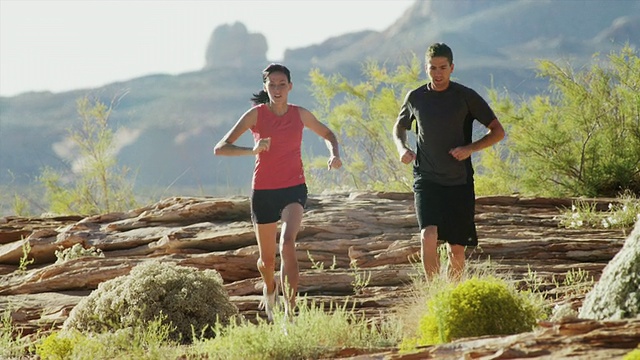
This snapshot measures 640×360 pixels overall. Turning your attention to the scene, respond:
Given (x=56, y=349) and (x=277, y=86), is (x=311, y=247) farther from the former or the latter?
(x=56, y=349)

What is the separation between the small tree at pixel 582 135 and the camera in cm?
1469

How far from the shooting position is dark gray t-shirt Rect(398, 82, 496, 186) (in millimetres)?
7625

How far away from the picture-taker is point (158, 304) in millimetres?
8570

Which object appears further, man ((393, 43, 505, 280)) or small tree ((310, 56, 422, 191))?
small tree ((310, 56, 422, 191))

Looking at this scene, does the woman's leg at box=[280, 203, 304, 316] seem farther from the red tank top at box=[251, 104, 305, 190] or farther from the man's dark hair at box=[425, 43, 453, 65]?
the man's dark hair at box=[425, 43, 453, 65]

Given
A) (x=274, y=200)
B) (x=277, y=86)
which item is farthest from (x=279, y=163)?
(x=277, y=86)

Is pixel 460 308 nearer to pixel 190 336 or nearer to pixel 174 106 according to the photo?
pixel 190 336

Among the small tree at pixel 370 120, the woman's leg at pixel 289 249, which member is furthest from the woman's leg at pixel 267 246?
the small tree at pixel 370 120

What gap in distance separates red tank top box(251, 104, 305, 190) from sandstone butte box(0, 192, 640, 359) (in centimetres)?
157

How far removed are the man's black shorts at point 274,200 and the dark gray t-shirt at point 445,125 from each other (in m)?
1.04

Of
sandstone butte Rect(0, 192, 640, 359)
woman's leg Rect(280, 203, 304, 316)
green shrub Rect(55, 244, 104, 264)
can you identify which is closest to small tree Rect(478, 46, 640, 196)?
sandstone butte Rect(0, 192, 640, 359)

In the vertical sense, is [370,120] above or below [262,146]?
above

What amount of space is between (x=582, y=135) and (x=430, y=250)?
27.3 ft

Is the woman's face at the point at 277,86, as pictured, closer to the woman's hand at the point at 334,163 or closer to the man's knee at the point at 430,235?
the woman's hand at the point at 334,163
